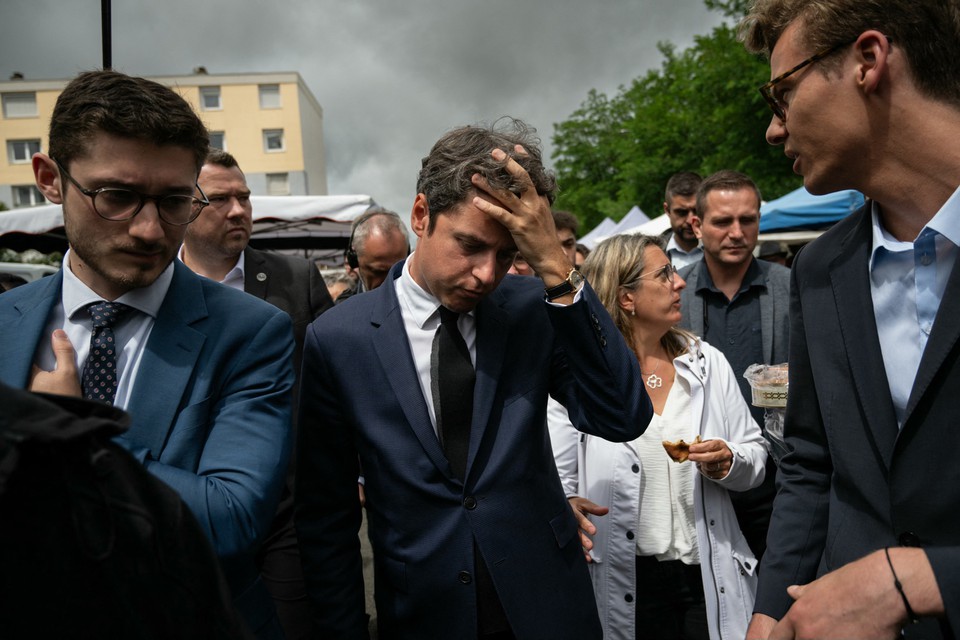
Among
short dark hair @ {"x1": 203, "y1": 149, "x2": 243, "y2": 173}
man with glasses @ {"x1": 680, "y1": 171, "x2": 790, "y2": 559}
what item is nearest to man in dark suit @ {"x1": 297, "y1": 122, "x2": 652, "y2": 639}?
short dark hair @ {"x1": 203, "y1": 149, "x2": 243, "y2": 173}

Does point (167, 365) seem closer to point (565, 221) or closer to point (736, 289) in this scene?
point (736, 289)

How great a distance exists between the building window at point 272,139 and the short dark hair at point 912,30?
59.3 m

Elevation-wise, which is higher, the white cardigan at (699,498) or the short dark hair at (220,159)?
the short dark hair at (220,159)

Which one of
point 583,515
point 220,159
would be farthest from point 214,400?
point 220,159

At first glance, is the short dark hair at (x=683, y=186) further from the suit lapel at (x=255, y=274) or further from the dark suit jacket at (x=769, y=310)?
the suit lapel at (x=255, y=274)

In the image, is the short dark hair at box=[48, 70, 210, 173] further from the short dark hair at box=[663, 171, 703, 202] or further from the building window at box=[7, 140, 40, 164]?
the building window at box=[7, 140, 40, 164]

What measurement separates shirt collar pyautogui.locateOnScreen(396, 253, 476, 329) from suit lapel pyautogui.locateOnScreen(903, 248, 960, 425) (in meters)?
1.25

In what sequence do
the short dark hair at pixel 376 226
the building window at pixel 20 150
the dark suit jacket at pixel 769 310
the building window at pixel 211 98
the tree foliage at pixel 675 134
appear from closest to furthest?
the dark suit jacket at pixel 769 310, the short dark hair at pixel 376 226, the tree foliage at pixel 675 134, the building window at pixel 20 150, the building window at pixel 211 98

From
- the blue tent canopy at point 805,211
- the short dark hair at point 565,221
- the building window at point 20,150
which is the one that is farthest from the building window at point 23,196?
the short dark hair at point 565,221

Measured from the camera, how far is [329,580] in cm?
209

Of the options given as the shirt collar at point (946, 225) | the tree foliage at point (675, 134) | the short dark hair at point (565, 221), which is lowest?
the shirt collar at point (946, 225)

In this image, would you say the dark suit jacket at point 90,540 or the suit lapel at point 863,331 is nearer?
the dark suit jacket at point 90,540

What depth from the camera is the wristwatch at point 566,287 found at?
6.32ft

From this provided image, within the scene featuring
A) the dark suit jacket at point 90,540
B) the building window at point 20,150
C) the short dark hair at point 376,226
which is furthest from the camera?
the building window at point 20,150
